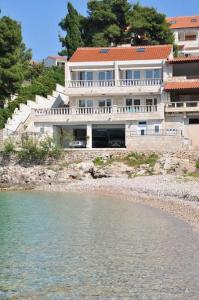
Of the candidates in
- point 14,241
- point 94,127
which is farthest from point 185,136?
point 14,241

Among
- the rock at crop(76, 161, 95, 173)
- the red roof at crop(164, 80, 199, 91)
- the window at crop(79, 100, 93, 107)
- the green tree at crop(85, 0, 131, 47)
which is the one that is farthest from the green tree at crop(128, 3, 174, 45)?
the rock at crop(76, 161, 95, 173)

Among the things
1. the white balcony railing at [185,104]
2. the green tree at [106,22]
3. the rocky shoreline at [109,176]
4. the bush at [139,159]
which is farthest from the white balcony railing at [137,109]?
the green tree at [106,22]

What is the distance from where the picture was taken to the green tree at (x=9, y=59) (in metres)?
57.8

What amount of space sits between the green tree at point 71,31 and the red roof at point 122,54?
428 inches

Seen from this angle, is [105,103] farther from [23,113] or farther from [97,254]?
[97,254]

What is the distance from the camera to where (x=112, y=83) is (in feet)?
196

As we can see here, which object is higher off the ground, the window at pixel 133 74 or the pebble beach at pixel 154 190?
the window at pixel 133 74

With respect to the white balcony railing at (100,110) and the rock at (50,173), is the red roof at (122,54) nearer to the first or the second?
the white balcony railing at (100,110)

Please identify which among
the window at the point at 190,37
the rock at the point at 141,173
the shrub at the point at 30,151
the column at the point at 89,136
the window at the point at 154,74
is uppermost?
the window at the point at 190,37

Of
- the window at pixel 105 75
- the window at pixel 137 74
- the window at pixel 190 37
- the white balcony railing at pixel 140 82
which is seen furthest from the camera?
the window at pixel 190 37

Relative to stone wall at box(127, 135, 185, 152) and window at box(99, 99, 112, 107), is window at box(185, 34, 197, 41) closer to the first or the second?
window at box(99, 99, 112, 107)

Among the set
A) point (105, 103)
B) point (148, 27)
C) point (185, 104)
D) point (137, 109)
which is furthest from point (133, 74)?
point (148, 27)

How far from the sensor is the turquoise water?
15.6m

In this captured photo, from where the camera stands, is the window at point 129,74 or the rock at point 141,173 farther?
the window at point 129,74
